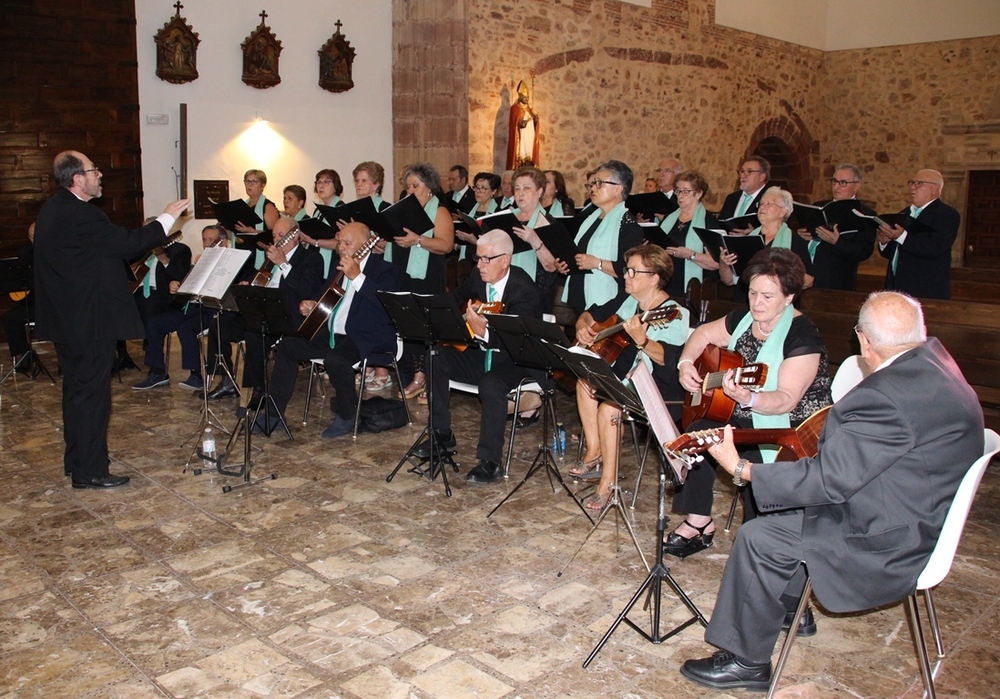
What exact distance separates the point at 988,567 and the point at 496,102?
9.51 meters

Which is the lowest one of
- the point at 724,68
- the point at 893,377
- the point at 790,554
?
the point at 790,554

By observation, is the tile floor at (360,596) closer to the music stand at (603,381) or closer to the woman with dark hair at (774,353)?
the music stand at (603,381)

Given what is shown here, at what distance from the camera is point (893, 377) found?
289 centimetres

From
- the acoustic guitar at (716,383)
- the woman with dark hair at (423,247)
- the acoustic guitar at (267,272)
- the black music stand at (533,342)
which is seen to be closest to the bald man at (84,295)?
the acoustic guitar at (267,272)

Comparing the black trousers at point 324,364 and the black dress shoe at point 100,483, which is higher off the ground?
the black trousers at point 324,364

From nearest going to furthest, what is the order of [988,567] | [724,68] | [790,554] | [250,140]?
[790,554] → [988,567] → [250,140] → [724,68]

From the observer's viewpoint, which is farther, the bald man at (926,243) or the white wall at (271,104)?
the white wall at (271,104)

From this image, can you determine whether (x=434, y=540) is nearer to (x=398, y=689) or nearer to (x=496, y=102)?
(x=398, y=689)

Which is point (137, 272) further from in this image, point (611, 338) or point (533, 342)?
point (611, 338)

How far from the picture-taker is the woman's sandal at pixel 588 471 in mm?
5539

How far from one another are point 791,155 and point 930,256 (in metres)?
11.9

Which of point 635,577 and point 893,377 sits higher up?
point 893,377

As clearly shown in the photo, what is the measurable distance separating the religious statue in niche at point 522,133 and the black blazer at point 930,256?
21.2 ft

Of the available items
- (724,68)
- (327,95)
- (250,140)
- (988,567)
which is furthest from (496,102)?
A: (988,567)
